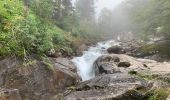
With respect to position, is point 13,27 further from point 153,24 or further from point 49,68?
point 153,24

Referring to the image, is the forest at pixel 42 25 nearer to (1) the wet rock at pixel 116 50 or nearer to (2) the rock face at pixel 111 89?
(2) the rock face at pixel 111 89

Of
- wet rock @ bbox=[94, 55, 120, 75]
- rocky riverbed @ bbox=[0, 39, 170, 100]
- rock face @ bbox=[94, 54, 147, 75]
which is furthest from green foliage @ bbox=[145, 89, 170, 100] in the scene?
wet rock @ bbox=[94, 55, 120, 75]

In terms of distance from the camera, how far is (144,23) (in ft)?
110

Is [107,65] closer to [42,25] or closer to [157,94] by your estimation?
[42,25]

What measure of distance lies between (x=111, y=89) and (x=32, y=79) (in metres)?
3.84

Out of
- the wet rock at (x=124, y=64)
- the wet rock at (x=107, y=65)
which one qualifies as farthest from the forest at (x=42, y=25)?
the wet rock at (x=124, y=64)

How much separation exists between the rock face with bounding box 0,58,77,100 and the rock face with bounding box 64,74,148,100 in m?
1.73

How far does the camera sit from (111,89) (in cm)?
1330

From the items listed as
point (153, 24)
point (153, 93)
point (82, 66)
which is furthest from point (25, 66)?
point (153, 24)

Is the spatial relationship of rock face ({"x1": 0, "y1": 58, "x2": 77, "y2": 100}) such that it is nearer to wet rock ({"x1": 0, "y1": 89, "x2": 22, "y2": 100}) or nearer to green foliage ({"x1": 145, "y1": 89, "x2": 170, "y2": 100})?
wet rock ({"x1": 0, "y1": 89, "x2": 22, "y2": 100})

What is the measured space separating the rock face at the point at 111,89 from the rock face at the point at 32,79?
1.73m

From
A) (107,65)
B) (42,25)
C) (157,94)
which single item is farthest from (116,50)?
(157,94)

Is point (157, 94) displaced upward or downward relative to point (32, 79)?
downward

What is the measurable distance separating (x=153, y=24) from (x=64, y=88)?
1758 centimetres
